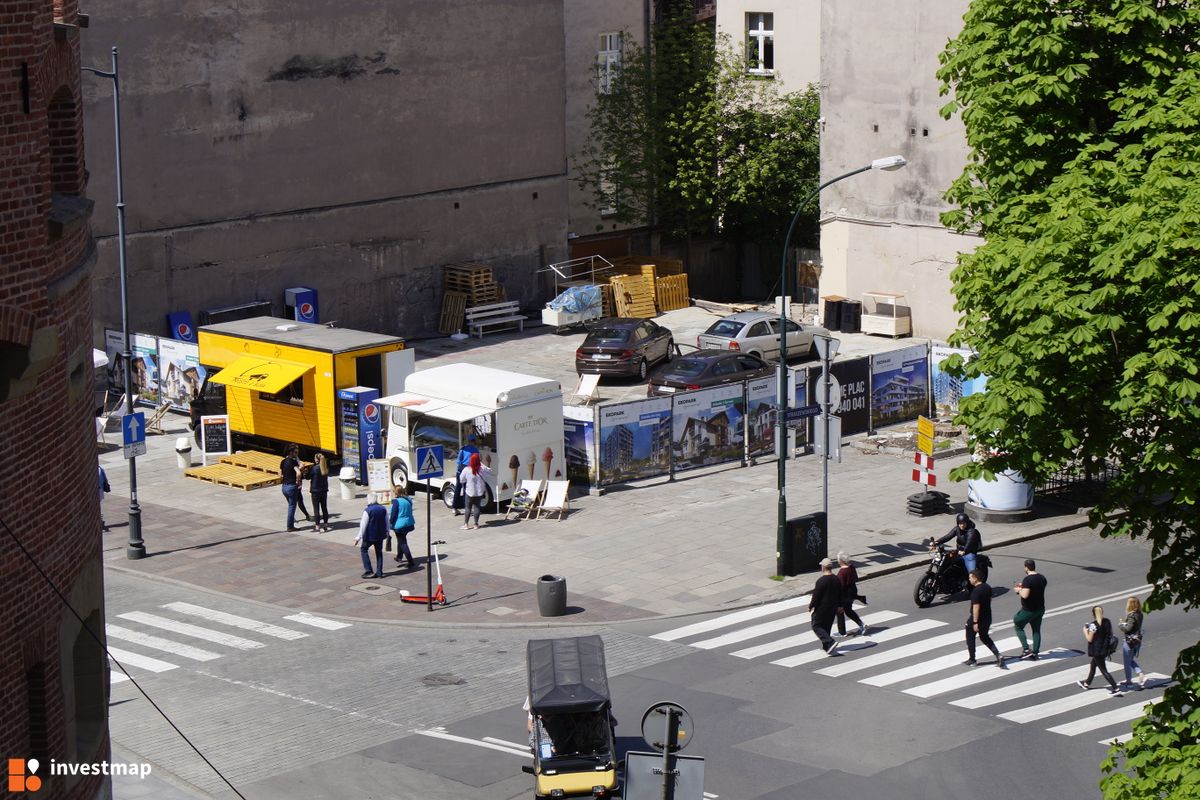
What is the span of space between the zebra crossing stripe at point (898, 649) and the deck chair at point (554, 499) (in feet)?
27.5

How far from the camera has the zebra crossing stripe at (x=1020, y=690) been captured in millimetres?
24375

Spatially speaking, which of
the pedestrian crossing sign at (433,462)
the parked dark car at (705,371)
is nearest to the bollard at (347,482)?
the pedestrian crossing sign at (433,462)

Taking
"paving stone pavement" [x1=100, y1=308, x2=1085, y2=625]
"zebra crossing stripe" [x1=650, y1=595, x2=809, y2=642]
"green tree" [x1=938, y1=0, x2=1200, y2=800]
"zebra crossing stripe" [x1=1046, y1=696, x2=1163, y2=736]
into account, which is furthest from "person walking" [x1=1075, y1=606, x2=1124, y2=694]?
"green tree" [x1=938, y1=0, x2=1200, y2=800]

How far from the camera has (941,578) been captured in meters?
28.7

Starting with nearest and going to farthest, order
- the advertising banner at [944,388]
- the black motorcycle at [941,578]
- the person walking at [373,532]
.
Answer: the black motorcycle at [941,578]
the person walking at [373,532]
the advertising banner at [944,388]

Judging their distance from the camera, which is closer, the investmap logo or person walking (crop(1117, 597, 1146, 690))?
the investmap logo

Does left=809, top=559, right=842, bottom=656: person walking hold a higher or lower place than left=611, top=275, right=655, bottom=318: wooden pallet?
lower

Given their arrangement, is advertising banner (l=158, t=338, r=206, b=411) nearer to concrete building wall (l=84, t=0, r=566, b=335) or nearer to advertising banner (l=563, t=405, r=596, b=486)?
concrete building wall (l=84, t=0, r=566, b=335)

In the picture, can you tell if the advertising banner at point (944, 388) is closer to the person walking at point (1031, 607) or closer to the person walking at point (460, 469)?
the person walking at point (460, 469)

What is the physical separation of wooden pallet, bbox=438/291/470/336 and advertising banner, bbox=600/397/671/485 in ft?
53.1

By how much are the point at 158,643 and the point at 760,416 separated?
15.8 meters

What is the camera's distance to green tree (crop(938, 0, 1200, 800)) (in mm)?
15727

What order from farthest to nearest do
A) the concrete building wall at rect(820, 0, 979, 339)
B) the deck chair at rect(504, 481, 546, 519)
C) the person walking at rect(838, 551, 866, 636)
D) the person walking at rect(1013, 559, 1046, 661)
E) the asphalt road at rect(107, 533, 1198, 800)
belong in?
1. the concrete building wall at rect(820, 0, 979, 339)
2. the deck chair at rect(504, 481, 546, 519)
3. the person walking at rect(838, 551, 866, 636)
4. the person walking at rect(1013, 559, 1046, 661)
5. the asphalt road at rect(107, 533, 1198, 800)

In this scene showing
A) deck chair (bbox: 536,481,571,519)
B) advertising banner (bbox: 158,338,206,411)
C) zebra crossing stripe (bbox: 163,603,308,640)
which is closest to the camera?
zebra crossing stripe (bbox: 163,603,308,640)
